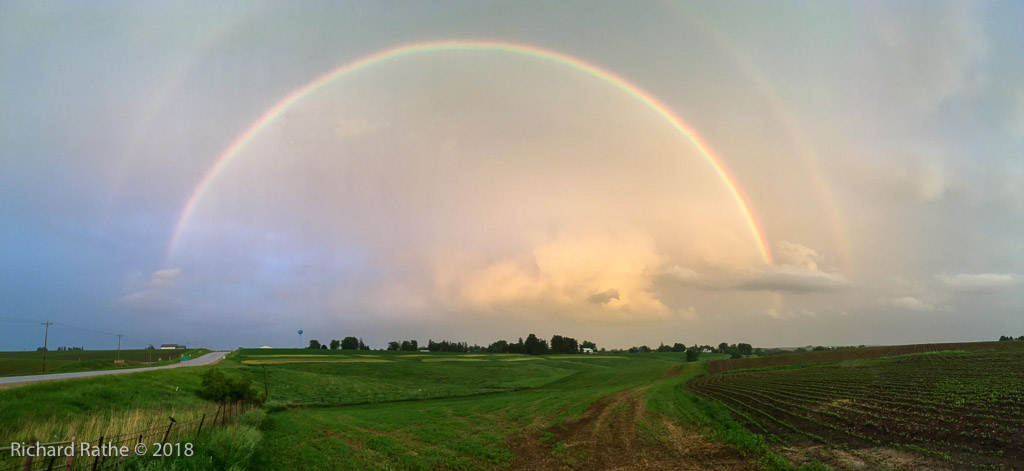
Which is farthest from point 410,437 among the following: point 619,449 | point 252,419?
point 619,449

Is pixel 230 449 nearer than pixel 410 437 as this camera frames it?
Yes

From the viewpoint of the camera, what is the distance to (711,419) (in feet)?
102

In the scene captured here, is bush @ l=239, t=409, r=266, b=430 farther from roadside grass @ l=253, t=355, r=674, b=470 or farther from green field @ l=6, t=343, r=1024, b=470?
roadside grass @ l=253, t=355, r=674, b=470

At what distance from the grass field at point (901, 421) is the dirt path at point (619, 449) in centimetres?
357

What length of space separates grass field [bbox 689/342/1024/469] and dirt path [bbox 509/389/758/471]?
357 cm

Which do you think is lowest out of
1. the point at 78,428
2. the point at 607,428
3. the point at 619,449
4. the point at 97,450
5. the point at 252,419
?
the point at 607,428

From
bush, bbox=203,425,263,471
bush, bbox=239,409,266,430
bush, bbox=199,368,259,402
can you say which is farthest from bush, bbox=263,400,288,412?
bush, bbox=203,425,263,471

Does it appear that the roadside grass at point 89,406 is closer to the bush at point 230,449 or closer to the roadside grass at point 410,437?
the bush at point 230,449

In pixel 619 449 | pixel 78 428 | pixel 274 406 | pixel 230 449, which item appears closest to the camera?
pixel 230 449

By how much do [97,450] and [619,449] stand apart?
2141 cm

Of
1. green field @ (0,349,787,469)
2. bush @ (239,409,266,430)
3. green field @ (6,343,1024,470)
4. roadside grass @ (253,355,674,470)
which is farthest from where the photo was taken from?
bush @ (239,409,266,430)

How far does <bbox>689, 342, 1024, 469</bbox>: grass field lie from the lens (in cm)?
1897

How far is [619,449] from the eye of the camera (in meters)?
24.1

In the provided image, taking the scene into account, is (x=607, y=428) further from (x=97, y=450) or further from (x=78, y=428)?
(x=78, y=428)
